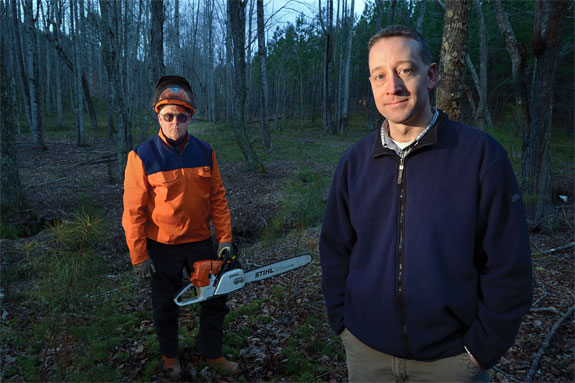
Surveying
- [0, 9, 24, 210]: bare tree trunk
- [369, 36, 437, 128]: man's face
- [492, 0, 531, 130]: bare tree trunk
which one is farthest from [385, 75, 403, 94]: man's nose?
[0, 9, 24, 210]: bare tree trunk

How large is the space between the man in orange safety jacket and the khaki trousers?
164cm

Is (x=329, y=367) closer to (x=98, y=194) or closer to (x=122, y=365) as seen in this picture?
(x=122, y=365)

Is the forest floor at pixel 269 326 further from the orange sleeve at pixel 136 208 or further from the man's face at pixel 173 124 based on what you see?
the man's face at pixel 173 124

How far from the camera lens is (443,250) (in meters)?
1.46

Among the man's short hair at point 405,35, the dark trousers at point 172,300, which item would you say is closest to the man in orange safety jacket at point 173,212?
the dark trousers at point 172,300

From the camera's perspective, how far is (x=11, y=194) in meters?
6.37

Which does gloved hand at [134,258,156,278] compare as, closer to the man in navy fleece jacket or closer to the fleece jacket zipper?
the man in navy fleece jacket

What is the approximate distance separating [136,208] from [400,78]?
2262 mm

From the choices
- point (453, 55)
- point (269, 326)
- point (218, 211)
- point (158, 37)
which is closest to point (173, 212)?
point (218, 211)

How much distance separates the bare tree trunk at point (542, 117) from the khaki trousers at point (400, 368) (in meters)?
5.61

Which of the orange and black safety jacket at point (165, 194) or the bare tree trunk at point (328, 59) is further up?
the bare tree trunk at point (328, 59)

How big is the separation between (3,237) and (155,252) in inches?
185

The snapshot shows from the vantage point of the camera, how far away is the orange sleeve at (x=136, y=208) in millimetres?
2814

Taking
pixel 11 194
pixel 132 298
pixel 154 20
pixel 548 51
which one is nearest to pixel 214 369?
pixel 132 298
